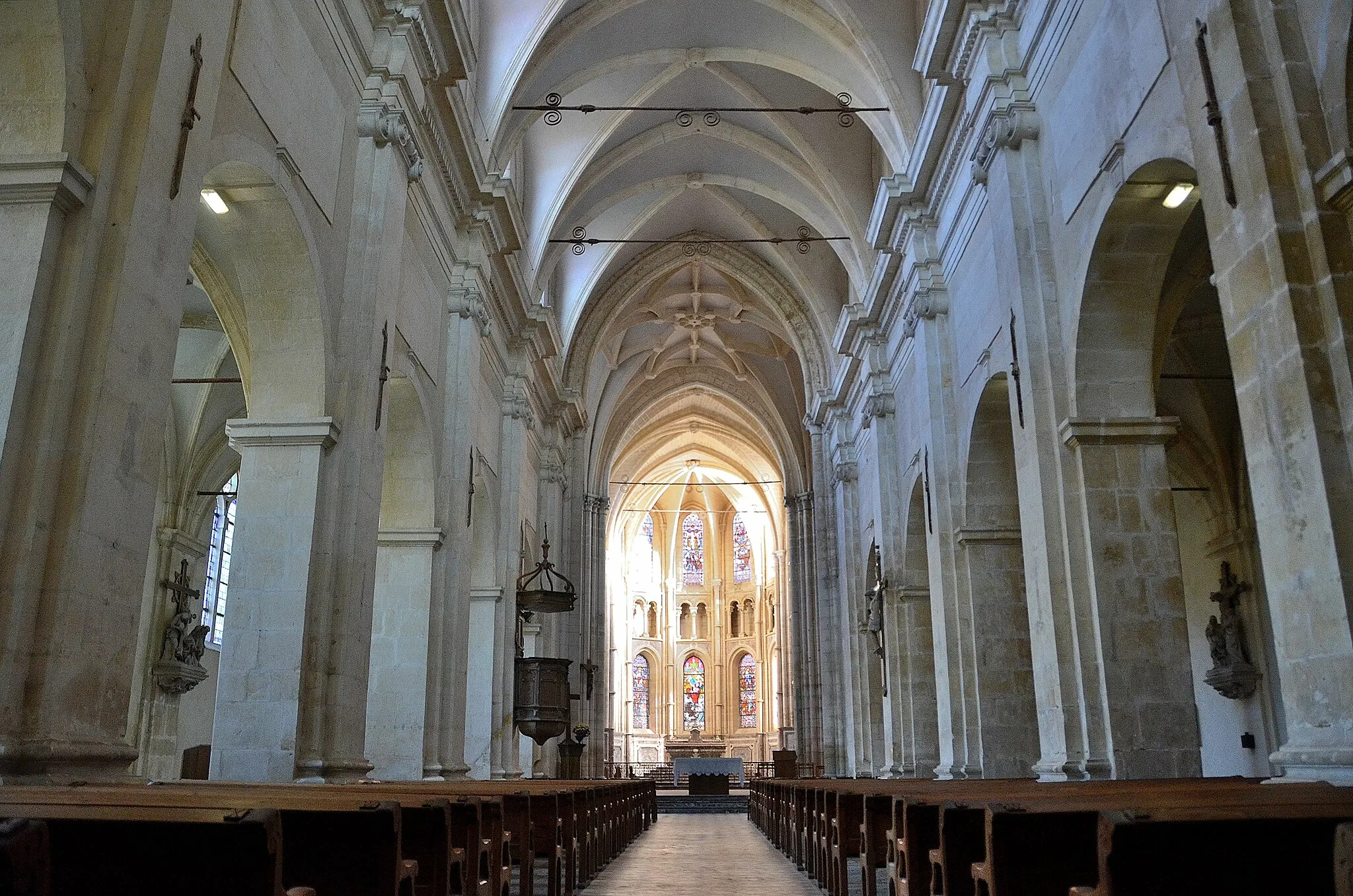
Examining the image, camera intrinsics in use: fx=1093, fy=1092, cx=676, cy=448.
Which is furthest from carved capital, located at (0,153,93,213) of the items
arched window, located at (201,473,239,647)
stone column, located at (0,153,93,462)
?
arched window, located at (201,473,239,647)

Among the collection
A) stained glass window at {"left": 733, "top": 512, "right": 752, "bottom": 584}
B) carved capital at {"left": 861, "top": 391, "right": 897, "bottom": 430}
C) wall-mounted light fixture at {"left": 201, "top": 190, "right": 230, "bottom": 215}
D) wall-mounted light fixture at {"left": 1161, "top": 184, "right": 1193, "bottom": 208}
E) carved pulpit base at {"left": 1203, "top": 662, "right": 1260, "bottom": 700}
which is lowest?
carved pulpit base at {"left": 1203, "top": 662, "right": 1260, "bottom": 700}

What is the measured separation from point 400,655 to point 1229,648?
1089 centimetres

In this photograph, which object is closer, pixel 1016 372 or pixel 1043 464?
pixel 1043 464

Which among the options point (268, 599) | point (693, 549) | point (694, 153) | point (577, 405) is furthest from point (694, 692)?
point (268, 599)

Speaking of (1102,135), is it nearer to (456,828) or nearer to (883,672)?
(456,828)

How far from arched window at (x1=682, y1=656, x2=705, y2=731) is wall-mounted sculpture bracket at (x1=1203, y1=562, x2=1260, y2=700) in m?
32.4

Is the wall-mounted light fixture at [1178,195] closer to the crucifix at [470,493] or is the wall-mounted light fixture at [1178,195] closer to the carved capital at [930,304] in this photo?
the carved capital at [930,304]

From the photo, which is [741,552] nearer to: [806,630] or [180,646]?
[806,630]

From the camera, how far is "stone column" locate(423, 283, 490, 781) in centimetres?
1248

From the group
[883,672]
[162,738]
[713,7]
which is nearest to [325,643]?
[162,738]

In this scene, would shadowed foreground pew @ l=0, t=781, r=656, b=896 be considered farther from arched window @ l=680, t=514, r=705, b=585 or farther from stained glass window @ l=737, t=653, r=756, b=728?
arched window @ l=680, t=514, r=705, b=585

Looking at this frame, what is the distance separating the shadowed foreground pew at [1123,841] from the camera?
2609mm

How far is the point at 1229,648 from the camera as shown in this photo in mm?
14789

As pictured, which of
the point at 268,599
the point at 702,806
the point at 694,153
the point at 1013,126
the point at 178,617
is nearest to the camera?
the point at 268,599
